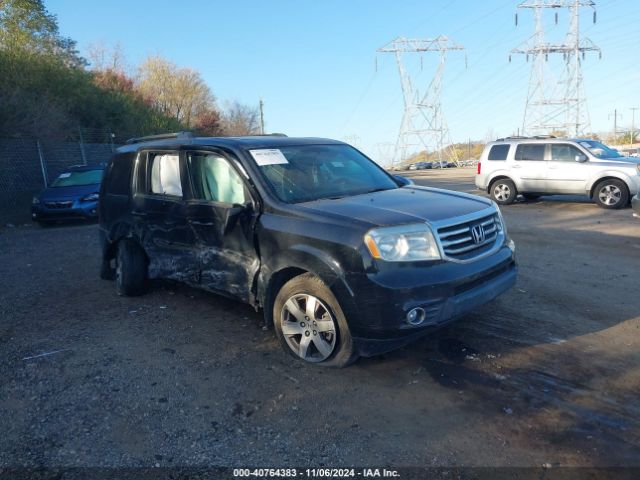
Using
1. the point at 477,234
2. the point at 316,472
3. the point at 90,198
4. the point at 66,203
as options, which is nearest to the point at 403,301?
the point at 477,234

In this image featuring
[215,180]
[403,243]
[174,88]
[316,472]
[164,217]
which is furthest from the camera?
[174,88]

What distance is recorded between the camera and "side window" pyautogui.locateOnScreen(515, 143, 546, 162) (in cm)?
1331

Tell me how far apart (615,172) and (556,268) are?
6902mm

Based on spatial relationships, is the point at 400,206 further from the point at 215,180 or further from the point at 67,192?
the point at 67,192

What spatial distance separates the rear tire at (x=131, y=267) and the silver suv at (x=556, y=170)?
10934 millimetres

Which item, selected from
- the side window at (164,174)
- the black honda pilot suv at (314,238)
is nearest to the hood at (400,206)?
the black honda pilot suv at (314,238)

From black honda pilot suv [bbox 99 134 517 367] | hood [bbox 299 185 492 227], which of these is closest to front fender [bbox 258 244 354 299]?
black honda pilot suv [bbox 99 134 517 367]

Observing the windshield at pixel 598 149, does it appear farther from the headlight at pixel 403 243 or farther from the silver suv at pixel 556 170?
the headlight at pixel 403 243

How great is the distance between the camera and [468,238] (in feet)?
12.8

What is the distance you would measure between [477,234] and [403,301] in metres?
0.98

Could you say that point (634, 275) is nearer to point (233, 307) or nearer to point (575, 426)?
point (575, 426)

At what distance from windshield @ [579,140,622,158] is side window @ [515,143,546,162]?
950 millimetres

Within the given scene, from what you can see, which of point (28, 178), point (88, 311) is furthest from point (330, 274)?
point (28, 178)

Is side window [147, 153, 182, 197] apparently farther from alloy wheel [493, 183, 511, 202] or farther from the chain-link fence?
the chain-link fence
